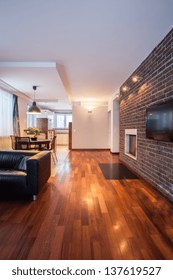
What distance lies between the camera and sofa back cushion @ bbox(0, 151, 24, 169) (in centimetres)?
343

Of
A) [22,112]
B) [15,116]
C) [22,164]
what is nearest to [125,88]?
[22,164]

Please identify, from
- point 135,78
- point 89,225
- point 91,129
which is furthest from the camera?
point 91,129

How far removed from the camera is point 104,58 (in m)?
3.93

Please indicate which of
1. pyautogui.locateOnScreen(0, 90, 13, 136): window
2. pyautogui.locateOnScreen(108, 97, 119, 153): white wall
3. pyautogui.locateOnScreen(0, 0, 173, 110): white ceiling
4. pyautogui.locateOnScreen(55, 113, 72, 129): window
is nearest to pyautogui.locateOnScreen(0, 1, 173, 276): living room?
pyautogui.locateOnScreen(0, 0, 173, 110): white ceiling

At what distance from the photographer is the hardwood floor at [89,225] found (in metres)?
1.62

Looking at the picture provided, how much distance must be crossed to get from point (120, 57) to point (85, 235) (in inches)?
135

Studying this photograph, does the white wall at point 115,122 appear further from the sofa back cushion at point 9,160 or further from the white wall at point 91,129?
the sofa back cushion at point 9,160

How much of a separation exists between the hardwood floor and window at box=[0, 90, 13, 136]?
11.7 feet

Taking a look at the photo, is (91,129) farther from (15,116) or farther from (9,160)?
(9,160)

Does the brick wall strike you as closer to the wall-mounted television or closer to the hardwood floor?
the wall-mounted television

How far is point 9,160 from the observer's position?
345 centimetres

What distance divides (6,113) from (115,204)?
5091mm

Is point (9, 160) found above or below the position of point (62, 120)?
below

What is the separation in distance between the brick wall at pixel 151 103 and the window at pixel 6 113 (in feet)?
13.0
